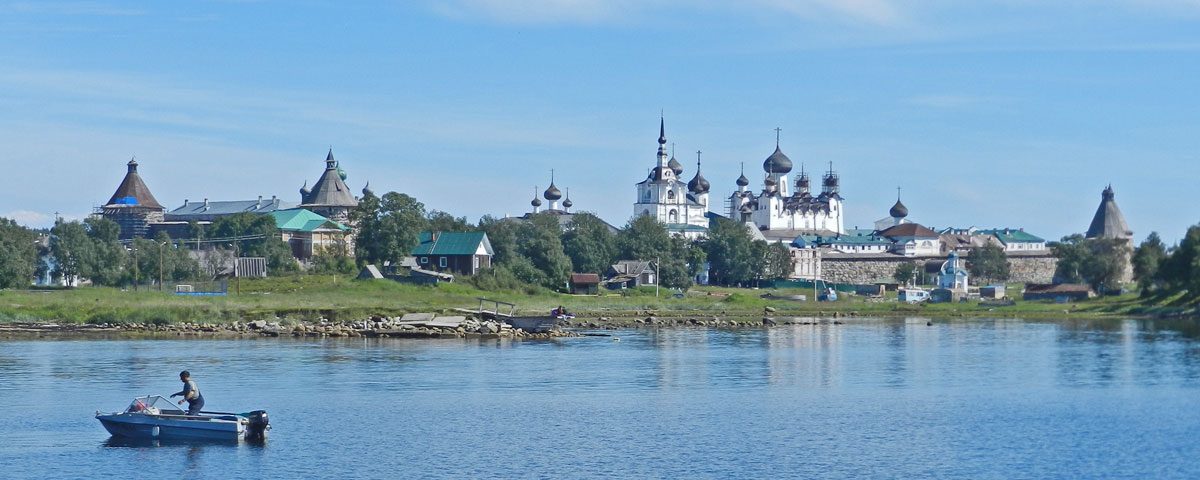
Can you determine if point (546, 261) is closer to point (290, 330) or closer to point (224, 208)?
point (290, 330)

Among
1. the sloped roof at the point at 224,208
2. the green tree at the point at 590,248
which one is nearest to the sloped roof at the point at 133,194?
the sloped roof at the point at 224,208

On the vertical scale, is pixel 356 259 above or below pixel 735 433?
above

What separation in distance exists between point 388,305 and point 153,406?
4451 centimetres

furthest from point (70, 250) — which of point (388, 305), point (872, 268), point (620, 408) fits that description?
point (872, 268)

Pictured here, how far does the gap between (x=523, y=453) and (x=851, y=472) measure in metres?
6.88

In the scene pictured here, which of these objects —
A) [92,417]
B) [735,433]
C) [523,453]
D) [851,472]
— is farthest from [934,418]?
[92,417]

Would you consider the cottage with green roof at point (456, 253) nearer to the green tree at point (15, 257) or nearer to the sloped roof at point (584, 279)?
the sloped roof at point (584, 279)

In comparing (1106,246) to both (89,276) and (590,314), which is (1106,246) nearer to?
(590,314)

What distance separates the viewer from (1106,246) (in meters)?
126

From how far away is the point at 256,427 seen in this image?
109 ft

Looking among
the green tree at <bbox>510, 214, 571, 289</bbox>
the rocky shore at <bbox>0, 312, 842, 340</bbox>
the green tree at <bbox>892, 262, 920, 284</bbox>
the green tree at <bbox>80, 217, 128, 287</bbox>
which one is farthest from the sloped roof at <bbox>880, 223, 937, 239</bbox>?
the rocky shore at <bbox>0, 312, 842, 340</bbox>

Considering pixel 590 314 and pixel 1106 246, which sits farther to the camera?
pixel 1106 246

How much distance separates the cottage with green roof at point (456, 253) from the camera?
104 metres

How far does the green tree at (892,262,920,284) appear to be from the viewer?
158m
